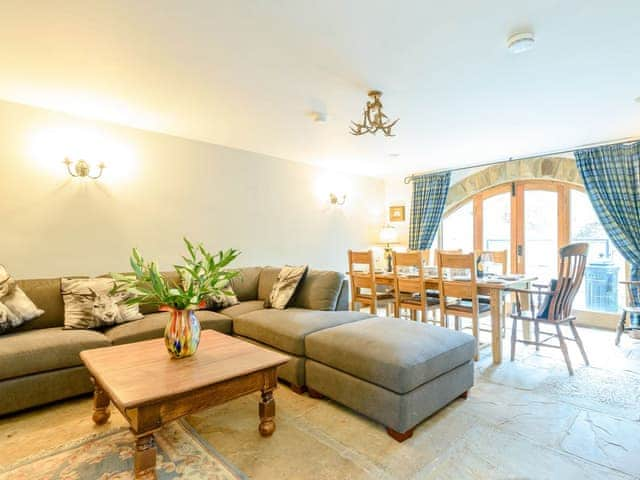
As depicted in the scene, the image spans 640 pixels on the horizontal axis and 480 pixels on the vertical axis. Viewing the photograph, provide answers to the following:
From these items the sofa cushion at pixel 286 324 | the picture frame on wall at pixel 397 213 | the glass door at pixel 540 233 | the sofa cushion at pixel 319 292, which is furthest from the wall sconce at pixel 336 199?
the glass door at pixel 540 233

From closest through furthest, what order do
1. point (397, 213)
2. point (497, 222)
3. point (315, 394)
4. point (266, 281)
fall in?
1. point (315, 394)
2. point (266, 281)
3. point (497, 222)
4. point (397, 213)

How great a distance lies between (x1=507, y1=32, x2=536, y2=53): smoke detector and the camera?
1.96 meters

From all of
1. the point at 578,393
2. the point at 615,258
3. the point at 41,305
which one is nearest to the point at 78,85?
the point at 41,305

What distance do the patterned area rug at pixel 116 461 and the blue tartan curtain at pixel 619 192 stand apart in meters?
4.58

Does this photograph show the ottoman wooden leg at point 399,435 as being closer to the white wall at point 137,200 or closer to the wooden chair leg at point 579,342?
the wooden chair leg at point 579,342

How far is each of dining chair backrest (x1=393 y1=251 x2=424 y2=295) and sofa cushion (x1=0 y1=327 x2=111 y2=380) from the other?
2634 mm

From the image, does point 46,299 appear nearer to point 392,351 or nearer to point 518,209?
point 392,351

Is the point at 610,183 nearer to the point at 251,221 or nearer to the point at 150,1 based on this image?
the point at 251,221

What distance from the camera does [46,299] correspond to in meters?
2.79

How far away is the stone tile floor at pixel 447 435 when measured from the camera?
1686mm

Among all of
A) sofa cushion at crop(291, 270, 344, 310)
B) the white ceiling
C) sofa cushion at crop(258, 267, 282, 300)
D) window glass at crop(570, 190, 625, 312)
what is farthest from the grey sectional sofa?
window glass at crop(570, 190, 625, 312)

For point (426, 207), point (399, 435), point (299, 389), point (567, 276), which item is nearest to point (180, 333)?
point (299, 389)

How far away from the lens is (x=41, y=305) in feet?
9.02

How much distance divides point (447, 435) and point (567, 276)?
1761 millimetres
